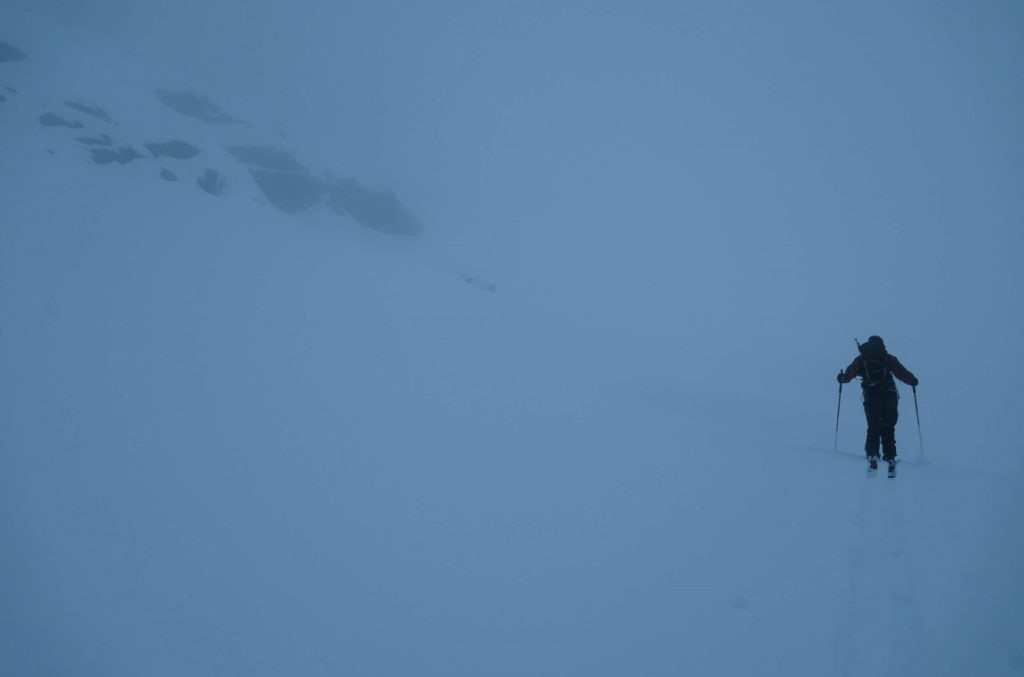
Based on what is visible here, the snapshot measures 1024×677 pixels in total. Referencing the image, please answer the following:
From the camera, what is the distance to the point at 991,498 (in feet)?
23.1

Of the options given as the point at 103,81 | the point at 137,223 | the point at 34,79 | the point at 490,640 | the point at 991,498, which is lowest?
the point at 490,640

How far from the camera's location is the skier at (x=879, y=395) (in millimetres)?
8641

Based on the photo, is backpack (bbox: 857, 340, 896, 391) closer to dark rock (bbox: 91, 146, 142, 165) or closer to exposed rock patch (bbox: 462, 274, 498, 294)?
exposed rock patch (bbox: 462, 274, 498, 294)

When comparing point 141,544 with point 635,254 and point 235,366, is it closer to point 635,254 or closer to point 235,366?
point 235,366

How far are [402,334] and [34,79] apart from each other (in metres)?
42.6

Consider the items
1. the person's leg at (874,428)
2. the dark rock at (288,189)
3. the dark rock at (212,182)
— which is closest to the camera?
the person's leg at (874,428)

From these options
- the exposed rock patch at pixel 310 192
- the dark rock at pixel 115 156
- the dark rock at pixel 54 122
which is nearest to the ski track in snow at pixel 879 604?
the dark rock at pixel 115 156

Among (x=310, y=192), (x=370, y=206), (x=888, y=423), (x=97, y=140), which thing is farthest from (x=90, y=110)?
(x=888, y=423)

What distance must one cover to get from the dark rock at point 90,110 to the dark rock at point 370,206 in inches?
684

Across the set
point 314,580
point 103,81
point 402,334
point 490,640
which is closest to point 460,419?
point 314,580

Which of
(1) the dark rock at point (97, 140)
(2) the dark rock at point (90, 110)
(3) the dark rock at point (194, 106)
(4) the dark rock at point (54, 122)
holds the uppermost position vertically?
(3) the dark rock at point (194, 106)

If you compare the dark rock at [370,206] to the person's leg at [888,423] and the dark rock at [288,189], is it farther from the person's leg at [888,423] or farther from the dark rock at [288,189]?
the person's leg at [888,423]

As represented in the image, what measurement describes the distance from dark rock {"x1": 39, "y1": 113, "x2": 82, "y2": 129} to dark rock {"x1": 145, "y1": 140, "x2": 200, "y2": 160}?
4.12 meters

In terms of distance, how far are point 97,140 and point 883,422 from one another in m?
46.7
